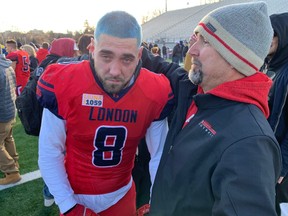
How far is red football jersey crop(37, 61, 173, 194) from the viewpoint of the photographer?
141cm

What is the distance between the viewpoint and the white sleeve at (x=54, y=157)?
1441mm

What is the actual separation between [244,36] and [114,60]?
0.63 metres

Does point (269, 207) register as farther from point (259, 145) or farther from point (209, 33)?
point (209, 33)

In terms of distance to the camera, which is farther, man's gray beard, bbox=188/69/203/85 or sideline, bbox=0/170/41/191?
sideline, bbox=0/170/41/191

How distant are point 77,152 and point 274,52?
6.69 feet

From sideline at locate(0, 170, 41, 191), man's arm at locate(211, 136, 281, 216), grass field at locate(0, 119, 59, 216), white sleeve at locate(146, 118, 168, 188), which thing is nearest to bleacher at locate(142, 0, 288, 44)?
sideline at locate(0, 170, 41, 191)

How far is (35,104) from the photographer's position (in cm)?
212

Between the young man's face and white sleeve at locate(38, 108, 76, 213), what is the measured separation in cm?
35

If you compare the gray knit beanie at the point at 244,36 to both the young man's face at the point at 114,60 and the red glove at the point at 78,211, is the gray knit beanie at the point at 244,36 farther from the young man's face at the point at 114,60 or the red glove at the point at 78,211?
the red glove at the point at 78,211

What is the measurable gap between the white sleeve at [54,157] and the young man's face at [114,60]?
0.35 meters

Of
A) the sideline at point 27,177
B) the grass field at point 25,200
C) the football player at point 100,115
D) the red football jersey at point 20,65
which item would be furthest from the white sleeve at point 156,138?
the red football jersey at point 20,65

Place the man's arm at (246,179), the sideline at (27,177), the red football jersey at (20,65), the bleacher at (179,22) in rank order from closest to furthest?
the man's arm at (246,179)
the sideline at (27,177)
the red football jersey at (20,65)
the bleacher at (179,22)

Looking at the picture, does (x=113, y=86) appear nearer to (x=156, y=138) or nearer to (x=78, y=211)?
(x=156, y=138)

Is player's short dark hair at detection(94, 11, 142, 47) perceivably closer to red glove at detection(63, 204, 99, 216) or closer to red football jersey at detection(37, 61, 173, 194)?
red football jersey at detection(37, 61, 173, 194)
